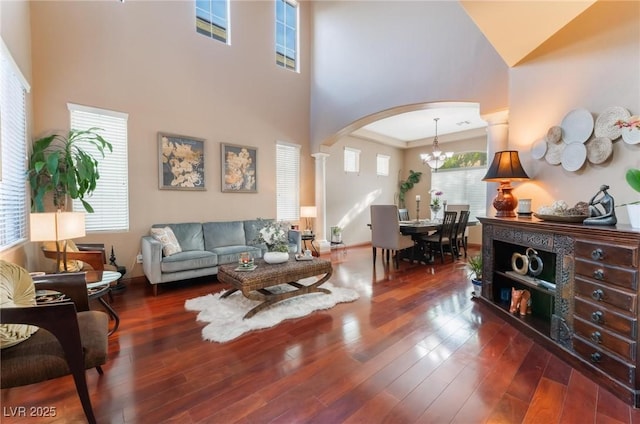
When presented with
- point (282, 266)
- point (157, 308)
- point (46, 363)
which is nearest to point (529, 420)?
point (282, 266)

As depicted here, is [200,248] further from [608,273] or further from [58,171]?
[608,273]

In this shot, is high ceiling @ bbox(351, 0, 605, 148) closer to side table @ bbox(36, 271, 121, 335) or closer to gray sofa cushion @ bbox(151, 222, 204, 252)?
side table @ bbox(36, 271, 121, 335)

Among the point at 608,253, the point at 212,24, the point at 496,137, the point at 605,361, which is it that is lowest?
the point at 605,361

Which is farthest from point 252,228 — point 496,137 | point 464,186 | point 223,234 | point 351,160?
point 464,186

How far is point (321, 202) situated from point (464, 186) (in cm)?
396

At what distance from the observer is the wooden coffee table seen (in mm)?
2686

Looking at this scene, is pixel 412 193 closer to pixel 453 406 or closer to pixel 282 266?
pixel 282 266

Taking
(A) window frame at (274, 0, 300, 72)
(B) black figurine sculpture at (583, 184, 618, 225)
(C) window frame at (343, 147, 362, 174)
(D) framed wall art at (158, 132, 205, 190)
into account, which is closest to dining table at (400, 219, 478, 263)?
(C) window frame at (343, 147, 362, 174)

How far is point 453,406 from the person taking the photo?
158 centimetres

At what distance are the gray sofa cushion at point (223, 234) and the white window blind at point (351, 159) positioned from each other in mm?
3337

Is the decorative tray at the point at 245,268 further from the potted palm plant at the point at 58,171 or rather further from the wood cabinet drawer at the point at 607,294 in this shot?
the wood cabinet drawer at the point at 607,294

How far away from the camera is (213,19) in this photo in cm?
469

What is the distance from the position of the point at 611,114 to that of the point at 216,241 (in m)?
4.72

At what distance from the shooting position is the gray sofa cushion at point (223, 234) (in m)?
4.38
